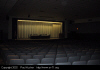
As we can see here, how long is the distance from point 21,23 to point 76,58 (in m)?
24.8

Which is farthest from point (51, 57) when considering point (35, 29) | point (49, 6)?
point (35, 29)

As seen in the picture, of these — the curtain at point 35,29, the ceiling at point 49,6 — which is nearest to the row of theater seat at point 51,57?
the ceiling at point 49,6

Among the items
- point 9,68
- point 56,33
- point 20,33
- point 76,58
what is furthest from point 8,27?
point 9,68

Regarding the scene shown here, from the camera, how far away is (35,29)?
1184 inches

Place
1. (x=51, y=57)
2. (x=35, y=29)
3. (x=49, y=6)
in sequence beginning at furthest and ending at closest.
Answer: (x=35, y=29)
(x=49, y=6)
(x=51, y=57)

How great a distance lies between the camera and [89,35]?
23875mm

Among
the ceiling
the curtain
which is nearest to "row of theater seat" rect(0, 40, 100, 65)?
the ceiling

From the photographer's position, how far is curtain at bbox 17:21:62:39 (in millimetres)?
28188

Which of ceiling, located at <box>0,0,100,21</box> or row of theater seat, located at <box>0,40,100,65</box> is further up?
ceiling, located at <box>0,0,100,21</box>

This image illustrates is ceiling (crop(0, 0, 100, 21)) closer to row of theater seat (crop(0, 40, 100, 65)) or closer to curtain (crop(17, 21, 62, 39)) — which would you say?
row of theater seat (crop(0, 40, 100, 65))

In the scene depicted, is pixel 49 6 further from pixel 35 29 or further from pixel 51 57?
pixel 35 29

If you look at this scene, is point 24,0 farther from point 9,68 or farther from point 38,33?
point 38,33

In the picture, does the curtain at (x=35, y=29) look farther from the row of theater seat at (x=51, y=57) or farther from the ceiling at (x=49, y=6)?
the row of theater seat at (x=51, y=57)

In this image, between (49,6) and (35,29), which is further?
(35,29)
